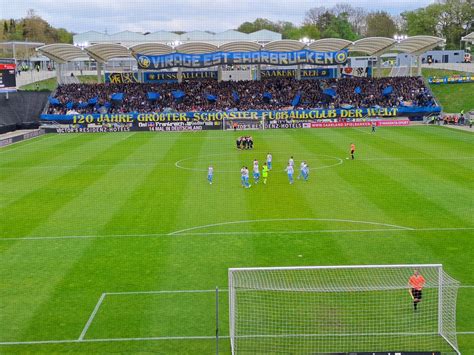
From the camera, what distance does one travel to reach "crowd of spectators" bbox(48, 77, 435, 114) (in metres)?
70.6

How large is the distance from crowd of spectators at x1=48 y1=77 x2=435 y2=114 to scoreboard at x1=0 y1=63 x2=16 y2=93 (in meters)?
13.3

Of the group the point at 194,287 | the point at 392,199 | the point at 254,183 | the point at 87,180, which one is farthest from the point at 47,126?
the point at 194,287

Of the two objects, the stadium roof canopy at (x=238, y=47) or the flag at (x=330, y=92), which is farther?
the flag at (x=330, y=92)

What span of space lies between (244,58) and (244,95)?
493 cm

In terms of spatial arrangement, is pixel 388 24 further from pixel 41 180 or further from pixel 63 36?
pixel 41 180

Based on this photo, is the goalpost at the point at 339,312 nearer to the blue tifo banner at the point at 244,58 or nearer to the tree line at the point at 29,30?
the blue tifo banner at the point at 244,58

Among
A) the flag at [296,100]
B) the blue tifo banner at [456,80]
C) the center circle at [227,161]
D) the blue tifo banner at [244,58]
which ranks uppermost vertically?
the blue tifo banner at [244,58]

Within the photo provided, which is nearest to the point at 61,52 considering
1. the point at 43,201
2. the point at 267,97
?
the point at 267,97

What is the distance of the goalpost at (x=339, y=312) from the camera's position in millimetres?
13148

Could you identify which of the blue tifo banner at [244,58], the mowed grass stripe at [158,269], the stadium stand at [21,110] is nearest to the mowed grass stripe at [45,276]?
the mowed grass stripe at [158,269]

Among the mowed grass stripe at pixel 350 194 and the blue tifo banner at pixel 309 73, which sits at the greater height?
the blue tifo banner at pixel 309 73

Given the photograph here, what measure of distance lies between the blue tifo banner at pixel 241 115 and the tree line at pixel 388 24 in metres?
58.3

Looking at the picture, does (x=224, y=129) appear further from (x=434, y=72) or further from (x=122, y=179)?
(x=434, y=72)

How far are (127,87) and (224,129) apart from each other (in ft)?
63.0
